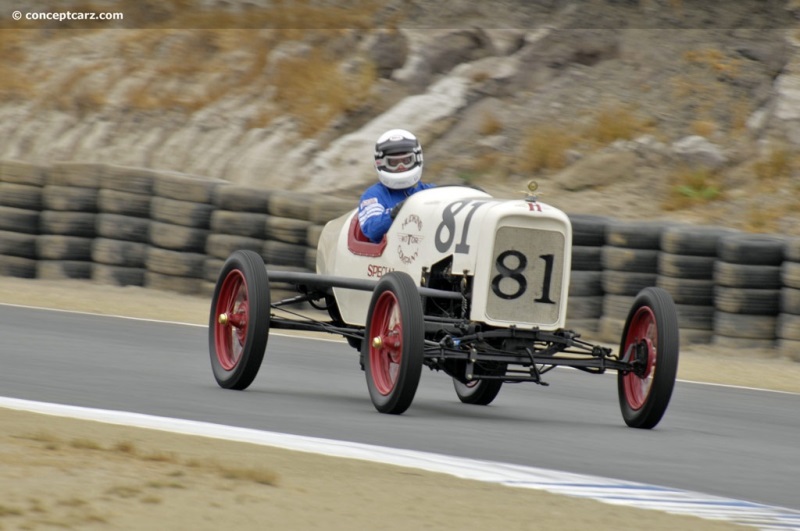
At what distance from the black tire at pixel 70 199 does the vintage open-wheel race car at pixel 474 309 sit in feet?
23.0

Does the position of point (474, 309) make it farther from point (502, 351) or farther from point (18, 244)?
point (18, 244)

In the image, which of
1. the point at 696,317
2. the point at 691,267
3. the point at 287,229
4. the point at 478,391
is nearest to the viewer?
the point at 478,391

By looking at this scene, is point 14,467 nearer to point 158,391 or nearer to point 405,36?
point 158,391

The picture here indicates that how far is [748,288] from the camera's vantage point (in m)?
13.1

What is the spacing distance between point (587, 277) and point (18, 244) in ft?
20.8

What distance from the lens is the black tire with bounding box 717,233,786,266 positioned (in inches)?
514

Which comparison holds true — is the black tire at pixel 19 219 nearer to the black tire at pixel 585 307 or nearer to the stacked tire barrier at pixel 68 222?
the stacked tire barrier at pixel 68 222

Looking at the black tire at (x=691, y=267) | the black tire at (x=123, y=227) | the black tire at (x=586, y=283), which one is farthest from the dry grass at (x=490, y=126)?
the black tire at (x=691, y=267)

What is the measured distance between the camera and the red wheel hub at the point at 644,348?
8.27 m

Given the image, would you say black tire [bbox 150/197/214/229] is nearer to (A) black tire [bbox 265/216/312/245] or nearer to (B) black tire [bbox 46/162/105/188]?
(A) black tire [bbox 265/216/312/245]

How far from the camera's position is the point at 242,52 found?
24.2m

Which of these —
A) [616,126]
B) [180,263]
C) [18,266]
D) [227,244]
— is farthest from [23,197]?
[616,126]

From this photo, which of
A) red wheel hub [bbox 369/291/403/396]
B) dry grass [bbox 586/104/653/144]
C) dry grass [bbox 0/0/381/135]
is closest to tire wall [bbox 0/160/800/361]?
dry grass [bbox 586/104/653/144]

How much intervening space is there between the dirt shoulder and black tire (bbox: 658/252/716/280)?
7.47 metres
